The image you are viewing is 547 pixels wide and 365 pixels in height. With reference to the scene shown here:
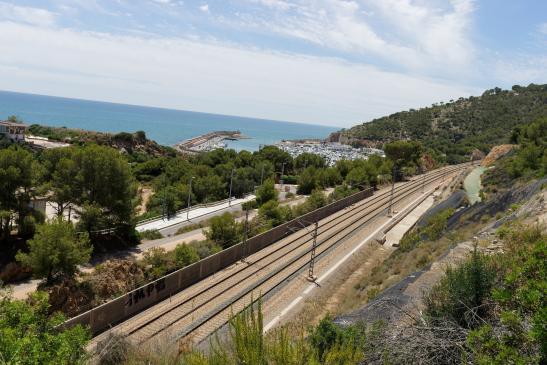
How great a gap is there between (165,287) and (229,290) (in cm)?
344

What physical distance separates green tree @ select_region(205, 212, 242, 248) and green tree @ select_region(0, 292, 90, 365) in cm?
2079

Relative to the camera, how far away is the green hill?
104 metres

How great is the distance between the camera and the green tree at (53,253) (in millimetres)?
22016

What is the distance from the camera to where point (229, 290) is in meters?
24.5

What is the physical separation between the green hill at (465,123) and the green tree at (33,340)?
95.5m

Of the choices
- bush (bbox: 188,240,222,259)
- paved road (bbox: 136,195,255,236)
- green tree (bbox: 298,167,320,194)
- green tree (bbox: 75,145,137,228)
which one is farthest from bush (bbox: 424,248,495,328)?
green tree (bbox: 298,167,320,194)

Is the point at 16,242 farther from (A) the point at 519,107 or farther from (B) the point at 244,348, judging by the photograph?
(A) the point at 519,107

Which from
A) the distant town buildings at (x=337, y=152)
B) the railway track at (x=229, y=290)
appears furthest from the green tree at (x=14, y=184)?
the distant town buildings at (x=337, y=152)

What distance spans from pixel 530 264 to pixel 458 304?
9.81ft

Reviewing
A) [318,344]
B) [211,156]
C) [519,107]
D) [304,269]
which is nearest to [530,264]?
[318,344]

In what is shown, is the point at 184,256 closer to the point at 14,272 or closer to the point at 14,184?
the point at 14,272

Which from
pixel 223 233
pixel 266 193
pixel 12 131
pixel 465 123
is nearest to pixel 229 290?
pixel 223 233

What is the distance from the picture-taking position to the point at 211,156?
255 ft

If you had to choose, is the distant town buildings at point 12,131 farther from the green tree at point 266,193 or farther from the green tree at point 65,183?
the green tree at point 65,183
